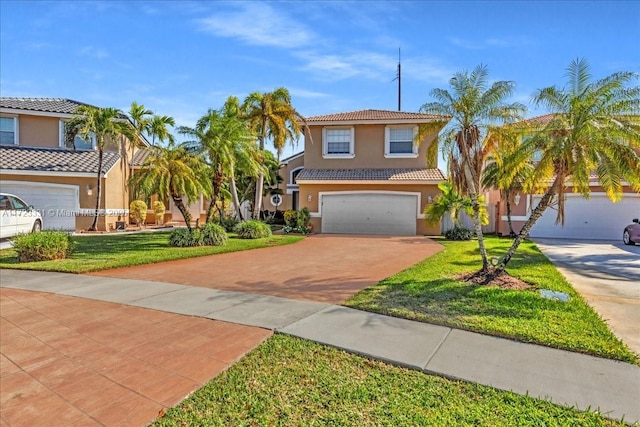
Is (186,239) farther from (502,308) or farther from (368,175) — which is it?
(502,308)

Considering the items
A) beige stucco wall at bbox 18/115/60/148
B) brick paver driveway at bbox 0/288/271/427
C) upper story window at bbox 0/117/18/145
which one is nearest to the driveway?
brick paver driveway at bbox 0/288/271/427

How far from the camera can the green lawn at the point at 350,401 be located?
3311 millimetres

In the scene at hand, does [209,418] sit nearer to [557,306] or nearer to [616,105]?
[557,306]

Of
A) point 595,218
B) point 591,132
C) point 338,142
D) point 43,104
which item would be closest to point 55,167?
point 43,104

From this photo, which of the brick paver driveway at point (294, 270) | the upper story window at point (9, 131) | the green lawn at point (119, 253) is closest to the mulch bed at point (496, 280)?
the brick paver driveway at point (294, 270)

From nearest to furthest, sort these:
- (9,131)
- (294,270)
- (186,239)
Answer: (294,270), (186,239), (9,131)

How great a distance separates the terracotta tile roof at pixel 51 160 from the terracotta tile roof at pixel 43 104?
2.36m

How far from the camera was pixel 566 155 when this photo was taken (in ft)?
24.6

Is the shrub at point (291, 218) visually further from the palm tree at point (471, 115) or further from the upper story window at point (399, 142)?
the palm tree at point (471, 115)

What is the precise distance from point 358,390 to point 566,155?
6554 millimetres

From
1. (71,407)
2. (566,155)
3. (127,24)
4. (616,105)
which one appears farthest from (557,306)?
(127,24)

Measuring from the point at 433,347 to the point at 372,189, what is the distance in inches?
693

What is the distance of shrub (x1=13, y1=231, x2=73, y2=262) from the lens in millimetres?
11039

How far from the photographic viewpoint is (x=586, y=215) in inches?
842
